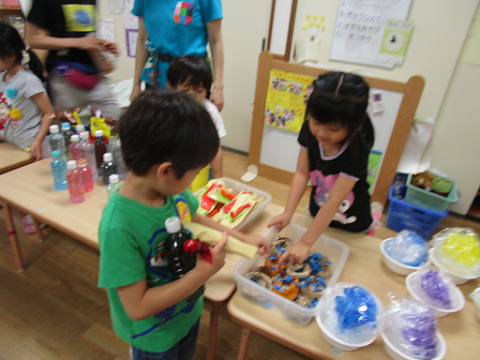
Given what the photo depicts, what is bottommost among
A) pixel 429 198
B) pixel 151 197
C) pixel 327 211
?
pixel 429 198

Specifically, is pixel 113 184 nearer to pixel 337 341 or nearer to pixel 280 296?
pixel 280 296

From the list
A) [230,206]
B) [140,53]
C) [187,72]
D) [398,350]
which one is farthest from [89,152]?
[398,350]

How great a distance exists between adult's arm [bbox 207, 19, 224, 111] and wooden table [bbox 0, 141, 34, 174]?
3.40ft

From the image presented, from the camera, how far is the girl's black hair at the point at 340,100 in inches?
34.1

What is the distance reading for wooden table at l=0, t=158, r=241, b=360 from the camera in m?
0.91

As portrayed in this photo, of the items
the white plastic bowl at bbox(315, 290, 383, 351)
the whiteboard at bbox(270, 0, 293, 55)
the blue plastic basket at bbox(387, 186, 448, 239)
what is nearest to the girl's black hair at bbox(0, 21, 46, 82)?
the whiteboard at bbox(270, 0, 293, 55)

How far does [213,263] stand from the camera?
2.39 ft

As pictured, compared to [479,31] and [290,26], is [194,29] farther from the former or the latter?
[479,31]

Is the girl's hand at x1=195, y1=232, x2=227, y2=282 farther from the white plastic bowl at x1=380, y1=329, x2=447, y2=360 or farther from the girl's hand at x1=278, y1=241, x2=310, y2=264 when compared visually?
the white plastic bowl at x1=380, y1=329, x2=447, y2=360

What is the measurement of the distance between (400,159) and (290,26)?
1257 mm

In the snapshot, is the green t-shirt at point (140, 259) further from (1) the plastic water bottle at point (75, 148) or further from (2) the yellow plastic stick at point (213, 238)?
(1) the plastic water bottle at point (75, 148)

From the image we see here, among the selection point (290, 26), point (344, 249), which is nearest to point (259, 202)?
point (344, 249)

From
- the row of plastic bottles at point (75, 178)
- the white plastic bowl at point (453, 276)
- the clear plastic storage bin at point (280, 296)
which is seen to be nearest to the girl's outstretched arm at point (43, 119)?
the row of plastic bottles at point (75, 178)

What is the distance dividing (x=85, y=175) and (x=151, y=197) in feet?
2.47
